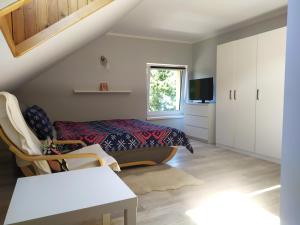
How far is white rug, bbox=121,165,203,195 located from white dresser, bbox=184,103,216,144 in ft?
6.20

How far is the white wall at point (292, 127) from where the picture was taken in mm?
873

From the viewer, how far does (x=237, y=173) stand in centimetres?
308

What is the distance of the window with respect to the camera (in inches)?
213

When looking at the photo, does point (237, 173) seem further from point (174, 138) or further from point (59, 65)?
point (59, 65)

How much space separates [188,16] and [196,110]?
6.93 ft

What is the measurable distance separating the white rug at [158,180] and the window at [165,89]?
2415 millimetres

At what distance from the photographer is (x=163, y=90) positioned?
18.3 ft

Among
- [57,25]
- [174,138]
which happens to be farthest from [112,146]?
[57,25]

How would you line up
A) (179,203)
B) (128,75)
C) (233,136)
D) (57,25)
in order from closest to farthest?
(57,25)
(179,203)
(233,136)
(128,75)

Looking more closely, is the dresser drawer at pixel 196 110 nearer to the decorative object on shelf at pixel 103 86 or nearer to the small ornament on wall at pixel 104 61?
the decorative object on shelf at pixel 103 86


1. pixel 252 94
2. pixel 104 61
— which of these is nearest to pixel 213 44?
pixel 252 94

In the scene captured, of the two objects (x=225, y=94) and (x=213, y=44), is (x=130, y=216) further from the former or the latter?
(x=213, y=44)

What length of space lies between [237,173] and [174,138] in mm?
1021

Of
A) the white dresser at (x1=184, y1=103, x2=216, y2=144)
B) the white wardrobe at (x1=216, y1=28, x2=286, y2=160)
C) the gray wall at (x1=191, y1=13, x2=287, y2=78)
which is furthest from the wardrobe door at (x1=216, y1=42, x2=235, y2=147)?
the gray wall at (x1=191, y1=13, x2=287, y2=78)
